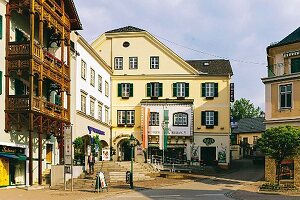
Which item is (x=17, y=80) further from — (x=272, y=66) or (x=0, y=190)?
(x=272, y=66)

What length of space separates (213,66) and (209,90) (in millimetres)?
4000

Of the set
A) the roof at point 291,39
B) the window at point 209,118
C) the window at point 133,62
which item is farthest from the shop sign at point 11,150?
the window at point 209,118

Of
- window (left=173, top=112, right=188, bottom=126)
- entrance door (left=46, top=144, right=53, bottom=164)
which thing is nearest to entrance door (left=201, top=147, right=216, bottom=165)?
window (left=173, top=112, right=188, bottom=126)

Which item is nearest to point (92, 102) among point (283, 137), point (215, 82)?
point (215, 82)

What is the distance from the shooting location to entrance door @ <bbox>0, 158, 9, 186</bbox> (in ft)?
87.4

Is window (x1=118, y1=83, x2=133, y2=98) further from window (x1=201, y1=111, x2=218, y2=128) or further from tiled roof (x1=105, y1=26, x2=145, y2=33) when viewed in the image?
window (x1=201, y1=111, x2=218, y2=128)

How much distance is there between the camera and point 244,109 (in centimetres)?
11288

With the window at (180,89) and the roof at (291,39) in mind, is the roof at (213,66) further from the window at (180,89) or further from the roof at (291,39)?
the roof at (291,39)

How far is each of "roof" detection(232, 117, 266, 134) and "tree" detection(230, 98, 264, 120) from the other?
22.7 metres

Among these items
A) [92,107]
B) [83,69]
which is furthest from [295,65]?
[92,107]

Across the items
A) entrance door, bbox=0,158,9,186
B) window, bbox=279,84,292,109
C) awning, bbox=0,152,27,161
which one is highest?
window, bbox=279,84,292,109

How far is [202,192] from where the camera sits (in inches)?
1070

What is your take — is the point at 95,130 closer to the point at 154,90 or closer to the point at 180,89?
the point at 154,90

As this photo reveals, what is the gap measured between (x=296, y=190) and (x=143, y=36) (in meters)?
29.8
